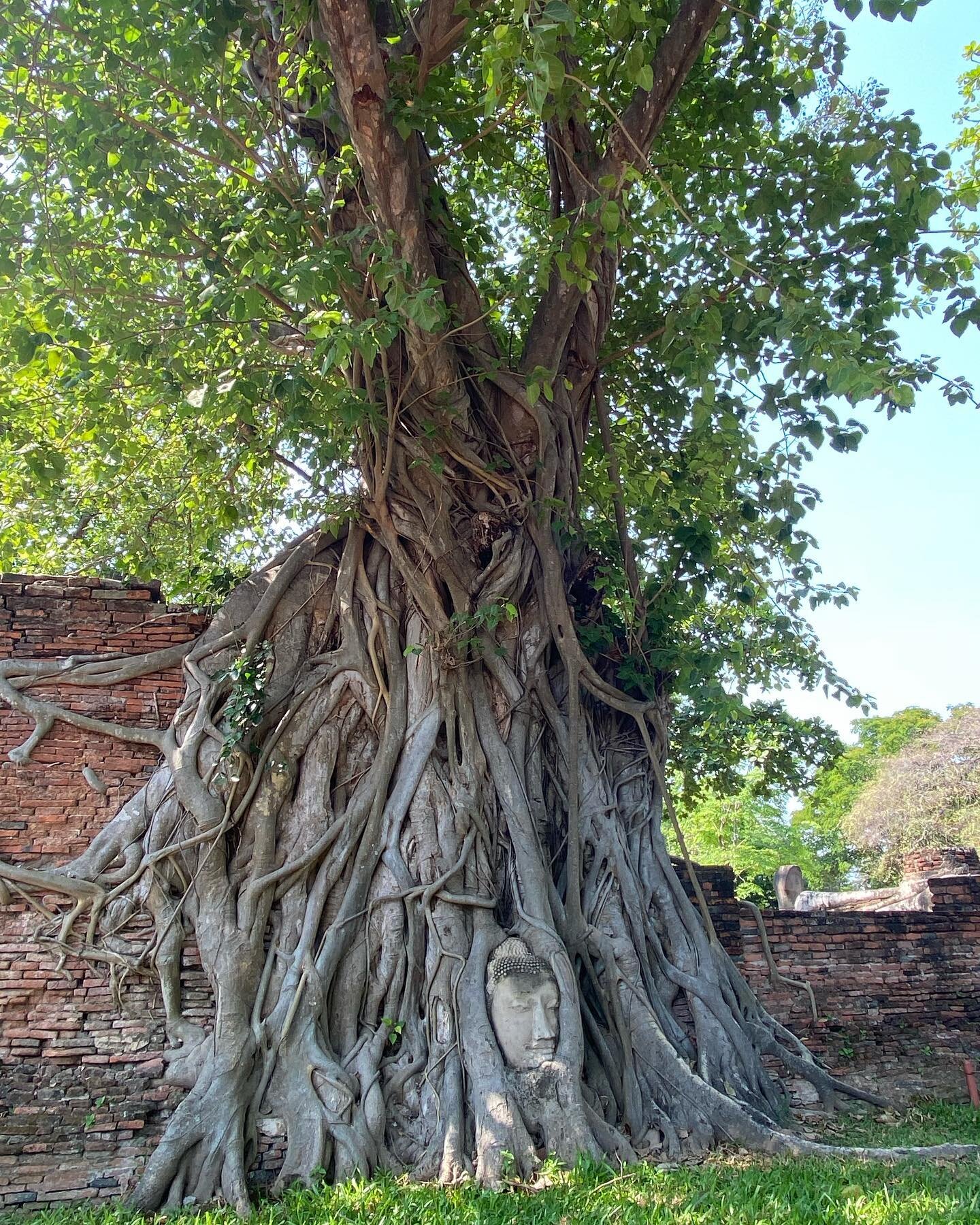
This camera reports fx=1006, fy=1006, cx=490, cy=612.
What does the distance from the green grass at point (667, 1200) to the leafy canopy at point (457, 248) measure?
239 centimetres

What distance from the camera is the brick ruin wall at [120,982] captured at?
4.81 m

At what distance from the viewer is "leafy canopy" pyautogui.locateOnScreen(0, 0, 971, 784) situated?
472 cm

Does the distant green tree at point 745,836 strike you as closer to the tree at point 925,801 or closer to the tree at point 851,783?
the tree at point 851,783

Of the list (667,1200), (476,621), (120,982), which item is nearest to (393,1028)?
(120,982)

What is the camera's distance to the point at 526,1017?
477cm

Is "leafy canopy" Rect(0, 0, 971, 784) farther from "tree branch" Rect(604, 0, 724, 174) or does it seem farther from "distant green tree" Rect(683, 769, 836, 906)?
"distant green tree" Rect(683, 769, 836, 906)

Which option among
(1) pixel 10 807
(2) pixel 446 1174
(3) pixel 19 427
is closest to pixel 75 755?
(1) pixel 10 807

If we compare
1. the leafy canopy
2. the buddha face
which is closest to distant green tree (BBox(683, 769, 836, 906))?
the leafy canopy

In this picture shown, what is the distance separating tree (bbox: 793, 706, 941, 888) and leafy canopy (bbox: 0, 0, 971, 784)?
1494cm

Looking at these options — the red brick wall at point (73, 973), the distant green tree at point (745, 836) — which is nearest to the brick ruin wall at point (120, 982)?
the red brick wall at point (73, 973)

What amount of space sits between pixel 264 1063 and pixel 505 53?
4.53 meters

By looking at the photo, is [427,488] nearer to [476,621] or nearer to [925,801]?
[476,621]

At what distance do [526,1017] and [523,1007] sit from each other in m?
0.05

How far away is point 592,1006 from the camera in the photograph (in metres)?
5.23
